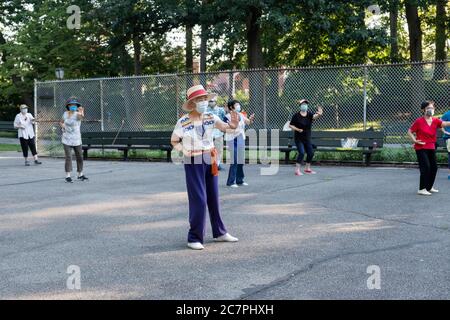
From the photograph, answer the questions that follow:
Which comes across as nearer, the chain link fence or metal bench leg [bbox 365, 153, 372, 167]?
metal bench leg [bbox 365, 153, 372, 167]

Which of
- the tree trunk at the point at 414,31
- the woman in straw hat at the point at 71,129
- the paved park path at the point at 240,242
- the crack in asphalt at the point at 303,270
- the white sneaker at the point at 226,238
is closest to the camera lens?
the crack in asphalt at the point at 303,270

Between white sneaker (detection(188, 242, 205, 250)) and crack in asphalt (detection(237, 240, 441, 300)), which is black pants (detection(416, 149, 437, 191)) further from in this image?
white sneaker (detection(188, 242, 205, 250))

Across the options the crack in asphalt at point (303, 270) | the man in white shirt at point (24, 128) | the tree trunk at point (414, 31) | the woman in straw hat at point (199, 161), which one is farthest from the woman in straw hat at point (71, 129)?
the tree trunk at point (414, 31)

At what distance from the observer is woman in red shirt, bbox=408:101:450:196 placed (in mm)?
10469

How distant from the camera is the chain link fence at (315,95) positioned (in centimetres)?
1681

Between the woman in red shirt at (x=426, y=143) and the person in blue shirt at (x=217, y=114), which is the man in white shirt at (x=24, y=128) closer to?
the person in blue shirt at (x=217, y=114)

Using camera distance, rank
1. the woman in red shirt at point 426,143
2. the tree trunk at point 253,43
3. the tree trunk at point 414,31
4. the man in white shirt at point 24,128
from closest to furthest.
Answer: the woman in red shirt at point 426,143 < the man in white shirt at point 24,128 < the tree trunk at point 253,43 < the tree trunk at point 414,31

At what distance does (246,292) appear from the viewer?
5.04 meters

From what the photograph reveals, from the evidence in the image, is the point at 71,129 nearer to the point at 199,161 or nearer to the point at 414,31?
the point at 199,161

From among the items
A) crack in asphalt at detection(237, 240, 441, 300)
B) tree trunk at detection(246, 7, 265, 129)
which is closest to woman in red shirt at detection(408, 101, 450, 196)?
crack in asphalt at detection(237, 240, 441, 300)

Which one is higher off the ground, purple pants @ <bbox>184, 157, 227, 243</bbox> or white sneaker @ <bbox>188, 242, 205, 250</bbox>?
purple pants @ <bbox>184, 157, 227, 243</bbox>

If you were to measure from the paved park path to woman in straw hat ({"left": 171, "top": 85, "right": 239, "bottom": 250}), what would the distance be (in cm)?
25

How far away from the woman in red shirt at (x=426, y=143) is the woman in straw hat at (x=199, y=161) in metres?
4.79
